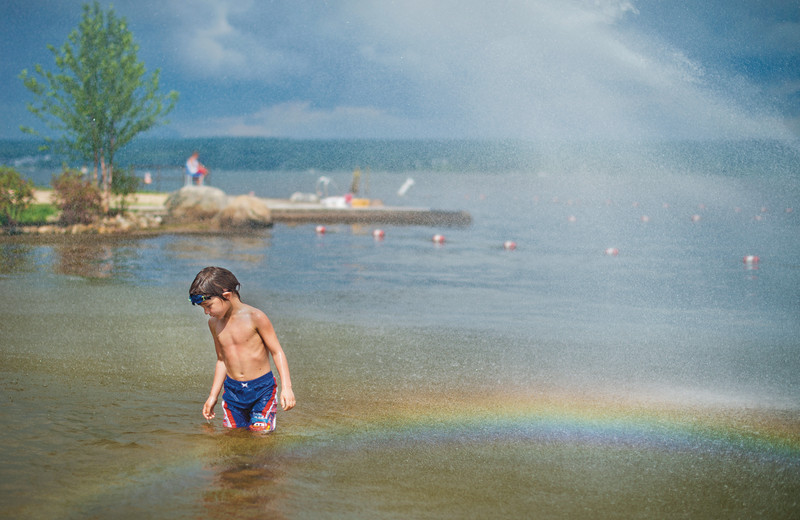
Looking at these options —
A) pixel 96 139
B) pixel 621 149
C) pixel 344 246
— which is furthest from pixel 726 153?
pixel 96 139

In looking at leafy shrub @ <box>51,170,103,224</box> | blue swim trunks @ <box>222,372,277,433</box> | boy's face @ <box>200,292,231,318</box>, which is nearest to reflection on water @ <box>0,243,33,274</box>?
leafy shrub @ <box>51,170,103,224</box>

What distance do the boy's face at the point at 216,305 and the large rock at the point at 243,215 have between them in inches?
867

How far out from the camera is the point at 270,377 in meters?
6.41

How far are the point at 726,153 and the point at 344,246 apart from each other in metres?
30.4

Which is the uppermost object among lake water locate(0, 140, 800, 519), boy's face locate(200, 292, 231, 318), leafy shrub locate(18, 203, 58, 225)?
leafy shrub locate(18, 203, 58, 225)

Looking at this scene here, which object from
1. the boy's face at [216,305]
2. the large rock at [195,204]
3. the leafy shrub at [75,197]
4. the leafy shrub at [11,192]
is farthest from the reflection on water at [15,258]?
the boy's face at [216,305]

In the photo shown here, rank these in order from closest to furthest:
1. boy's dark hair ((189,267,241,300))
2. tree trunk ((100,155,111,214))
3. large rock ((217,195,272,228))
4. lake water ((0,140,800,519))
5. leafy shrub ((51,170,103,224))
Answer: lake water ((0,140,800,519))
boy's dark hair ((189,267,241,300))
leafy shrub ((51,170,103,224))
tree trunk ((100,155,111,214))
large rock ((217,195,272,228))

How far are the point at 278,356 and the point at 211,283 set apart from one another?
732 millimetres

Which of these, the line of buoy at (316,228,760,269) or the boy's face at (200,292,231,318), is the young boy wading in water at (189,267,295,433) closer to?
the boy's face at (200,292,231,318)

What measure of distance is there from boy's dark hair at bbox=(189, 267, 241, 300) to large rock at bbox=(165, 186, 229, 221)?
74.7 feet

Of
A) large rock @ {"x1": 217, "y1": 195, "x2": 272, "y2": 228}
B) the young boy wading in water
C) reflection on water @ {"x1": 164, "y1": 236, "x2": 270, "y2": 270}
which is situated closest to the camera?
the young boy wading in water

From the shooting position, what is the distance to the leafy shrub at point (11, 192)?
22.7 metres

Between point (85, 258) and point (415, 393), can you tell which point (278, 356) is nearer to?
point (415, 393)

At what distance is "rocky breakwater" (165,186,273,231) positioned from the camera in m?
27.8
